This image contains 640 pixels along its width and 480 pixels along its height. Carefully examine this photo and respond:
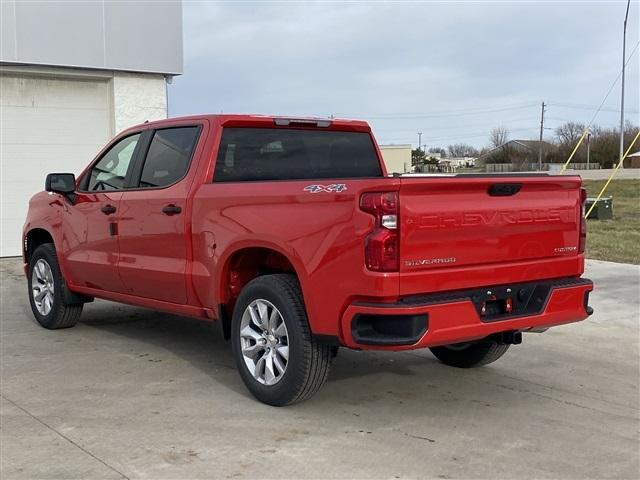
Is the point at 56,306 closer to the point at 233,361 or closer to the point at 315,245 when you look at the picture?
the point at 233,361

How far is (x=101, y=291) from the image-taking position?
21.4 feet

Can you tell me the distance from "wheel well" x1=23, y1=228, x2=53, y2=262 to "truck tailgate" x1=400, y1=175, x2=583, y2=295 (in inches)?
189

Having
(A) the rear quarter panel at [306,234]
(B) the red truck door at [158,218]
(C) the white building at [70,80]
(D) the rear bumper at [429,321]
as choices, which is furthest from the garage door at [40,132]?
(D) the rear bumper at [429,321]

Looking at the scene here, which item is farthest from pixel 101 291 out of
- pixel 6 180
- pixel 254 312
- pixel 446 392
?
pixel 6 180

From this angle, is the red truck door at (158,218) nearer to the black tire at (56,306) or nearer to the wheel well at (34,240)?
the black tire at (56,306)

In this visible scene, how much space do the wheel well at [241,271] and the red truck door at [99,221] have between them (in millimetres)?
1442

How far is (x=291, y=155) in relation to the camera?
18.9 ft

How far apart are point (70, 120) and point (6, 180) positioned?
1.59 meters

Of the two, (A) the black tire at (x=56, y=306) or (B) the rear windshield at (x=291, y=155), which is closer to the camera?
(B) the rear windshield at (x=291, y=155)

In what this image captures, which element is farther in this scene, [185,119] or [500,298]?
[185,119]

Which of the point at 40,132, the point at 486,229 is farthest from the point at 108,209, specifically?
the point at 40,132

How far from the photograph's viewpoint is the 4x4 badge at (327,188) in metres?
4.10

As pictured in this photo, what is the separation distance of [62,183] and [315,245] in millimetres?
3423

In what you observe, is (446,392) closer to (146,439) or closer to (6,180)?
(146,439)
